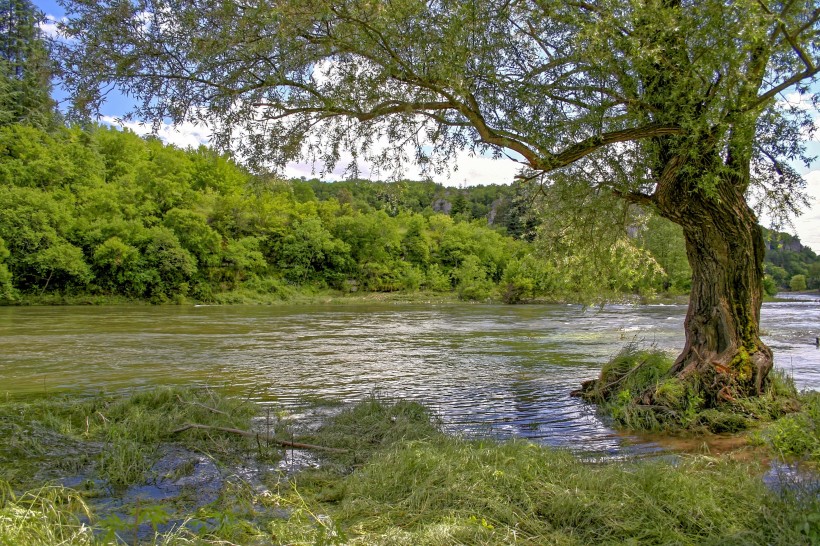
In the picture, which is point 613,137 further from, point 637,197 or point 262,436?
point 262,436

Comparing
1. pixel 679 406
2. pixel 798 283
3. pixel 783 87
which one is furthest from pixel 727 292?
pixel 798 283

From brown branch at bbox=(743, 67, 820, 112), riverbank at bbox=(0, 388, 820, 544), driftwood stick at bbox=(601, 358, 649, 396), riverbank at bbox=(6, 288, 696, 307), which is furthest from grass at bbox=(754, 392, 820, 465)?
riverbank at bbox=(6, 288, 696, 307)

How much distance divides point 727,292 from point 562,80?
4.05 metres

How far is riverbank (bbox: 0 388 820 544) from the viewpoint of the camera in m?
3.77

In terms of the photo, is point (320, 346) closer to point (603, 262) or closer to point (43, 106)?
point (603, 262)

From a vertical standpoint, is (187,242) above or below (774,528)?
above

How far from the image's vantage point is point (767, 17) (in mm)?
5742

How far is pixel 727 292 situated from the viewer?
8.10m

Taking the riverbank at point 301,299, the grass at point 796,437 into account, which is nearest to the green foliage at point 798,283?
the riverbank at point 301,299

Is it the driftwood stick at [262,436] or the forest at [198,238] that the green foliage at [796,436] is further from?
the forest at [198,238]

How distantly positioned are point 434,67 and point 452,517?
17.8ft

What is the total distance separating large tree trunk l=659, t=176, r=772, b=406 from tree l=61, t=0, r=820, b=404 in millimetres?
21

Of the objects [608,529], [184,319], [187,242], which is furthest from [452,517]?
[187,242]

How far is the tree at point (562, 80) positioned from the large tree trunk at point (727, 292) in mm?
21
